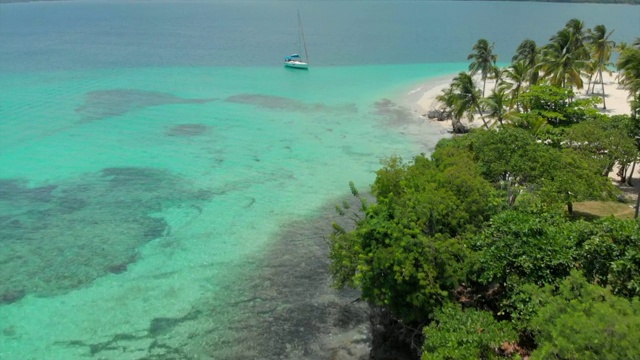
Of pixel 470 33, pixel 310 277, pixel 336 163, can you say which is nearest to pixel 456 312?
pixel 310 277

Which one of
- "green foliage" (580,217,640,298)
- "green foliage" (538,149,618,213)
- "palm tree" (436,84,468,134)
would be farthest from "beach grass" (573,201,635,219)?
"palm tree" (436,84,468,134)

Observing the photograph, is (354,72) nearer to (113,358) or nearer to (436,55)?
(436,55)

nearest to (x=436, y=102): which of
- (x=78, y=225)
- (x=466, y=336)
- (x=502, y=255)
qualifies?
(x=78, y=225)

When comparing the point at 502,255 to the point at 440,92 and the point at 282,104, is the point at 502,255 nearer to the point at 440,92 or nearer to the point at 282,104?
the point at 282,104

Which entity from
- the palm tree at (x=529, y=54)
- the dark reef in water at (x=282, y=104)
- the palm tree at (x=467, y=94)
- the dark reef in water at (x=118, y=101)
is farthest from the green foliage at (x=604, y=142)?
the dark reef in water at (x=118, y=101)

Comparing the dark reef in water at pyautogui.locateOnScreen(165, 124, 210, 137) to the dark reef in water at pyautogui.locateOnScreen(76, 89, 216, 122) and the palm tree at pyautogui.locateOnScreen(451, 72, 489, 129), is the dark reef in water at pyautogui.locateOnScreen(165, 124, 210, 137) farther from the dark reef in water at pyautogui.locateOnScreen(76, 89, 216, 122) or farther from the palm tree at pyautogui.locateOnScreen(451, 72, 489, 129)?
the palm tree at pyautogui.locateOnScreen(451, 72, 489, 129)
